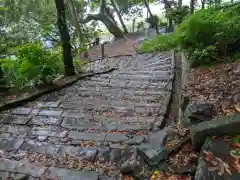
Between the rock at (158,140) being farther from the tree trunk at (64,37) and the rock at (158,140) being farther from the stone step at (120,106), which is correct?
the tree trunk at (64,37)

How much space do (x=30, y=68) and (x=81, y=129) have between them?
2.65 meters

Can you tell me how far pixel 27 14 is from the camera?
16.2m

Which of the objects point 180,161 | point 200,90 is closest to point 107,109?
point 200,90

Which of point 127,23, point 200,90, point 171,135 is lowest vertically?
point 171,135

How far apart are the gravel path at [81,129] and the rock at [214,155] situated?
1166 mm

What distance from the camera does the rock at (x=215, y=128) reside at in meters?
2.97

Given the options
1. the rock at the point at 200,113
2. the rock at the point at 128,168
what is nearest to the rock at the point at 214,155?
the rock at the point at 200,113

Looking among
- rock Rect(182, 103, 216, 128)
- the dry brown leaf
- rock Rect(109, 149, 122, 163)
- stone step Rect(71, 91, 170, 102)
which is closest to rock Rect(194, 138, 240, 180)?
the dry brown leaf

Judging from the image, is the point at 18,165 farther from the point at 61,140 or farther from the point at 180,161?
the point at 180,161

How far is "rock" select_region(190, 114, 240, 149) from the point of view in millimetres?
2967

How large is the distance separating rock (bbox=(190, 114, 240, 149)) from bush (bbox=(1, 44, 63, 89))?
4.48 metres

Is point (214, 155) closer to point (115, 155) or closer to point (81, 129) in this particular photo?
point (115, 155)

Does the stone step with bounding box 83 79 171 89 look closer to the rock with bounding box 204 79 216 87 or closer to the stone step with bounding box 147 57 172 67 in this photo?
the rock with bounding box 204 79 216 87

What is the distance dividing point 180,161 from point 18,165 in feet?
7.03
